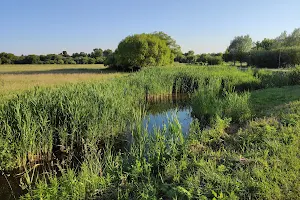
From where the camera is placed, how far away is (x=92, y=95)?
8.19 meters

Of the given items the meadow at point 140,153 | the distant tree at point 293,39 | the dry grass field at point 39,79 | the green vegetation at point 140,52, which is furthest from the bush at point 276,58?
the meadow at point 140,153

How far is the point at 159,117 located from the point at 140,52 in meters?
22.7

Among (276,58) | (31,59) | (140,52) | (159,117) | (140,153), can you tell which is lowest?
(159,117)

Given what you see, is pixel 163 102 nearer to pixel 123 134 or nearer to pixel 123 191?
pixel 123 134

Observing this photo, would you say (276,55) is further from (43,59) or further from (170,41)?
(43,59)

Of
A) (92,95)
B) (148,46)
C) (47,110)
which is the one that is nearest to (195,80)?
(92,95)

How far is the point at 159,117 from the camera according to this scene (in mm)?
10734

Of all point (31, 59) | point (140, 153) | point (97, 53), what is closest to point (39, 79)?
point (140, 153)

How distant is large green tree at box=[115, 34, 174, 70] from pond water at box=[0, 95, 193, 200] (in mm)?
17301

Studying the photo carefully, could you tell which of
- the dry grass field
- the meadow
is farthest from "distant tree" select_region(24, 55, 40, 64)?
the meadow

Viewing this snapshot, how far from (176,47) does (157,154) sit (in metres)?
41.9

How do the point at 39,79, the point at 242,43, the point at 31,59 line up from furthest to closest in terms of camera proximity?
1. the point at 31,59
2. the point at 242,43
3. the point at 39,79

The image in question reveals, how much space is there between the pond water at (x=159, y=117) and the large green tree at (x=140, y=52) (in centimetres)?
1730

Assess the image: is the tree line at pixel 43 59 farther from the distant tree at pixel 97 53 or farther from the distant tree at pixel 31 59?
the distant tree at pixel 97 53
